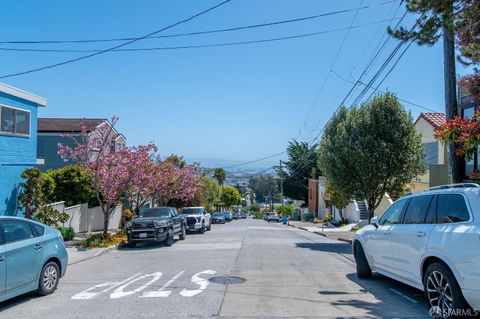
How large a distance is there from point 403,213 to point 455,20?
3.96m

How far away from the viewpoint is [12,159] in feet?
60.0

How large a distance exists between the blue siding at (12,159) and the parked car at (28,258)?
9.70 meters

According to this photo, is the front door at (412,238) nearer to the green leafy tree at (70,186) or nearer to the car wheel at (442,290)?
the car wheel at (442,290)

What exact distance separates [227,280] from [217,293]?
1498 mm

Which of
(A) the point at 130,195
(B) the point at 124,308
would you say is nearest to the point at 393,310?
(B) the point at 124,308

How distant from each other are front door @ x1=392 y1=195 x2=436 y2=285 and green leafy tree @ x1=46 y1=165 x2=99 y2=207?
19364mm

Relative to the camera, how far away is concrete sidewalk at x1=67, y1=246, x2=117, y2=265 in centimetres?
1466

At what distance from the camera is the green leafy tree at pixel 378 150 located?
20672 mm

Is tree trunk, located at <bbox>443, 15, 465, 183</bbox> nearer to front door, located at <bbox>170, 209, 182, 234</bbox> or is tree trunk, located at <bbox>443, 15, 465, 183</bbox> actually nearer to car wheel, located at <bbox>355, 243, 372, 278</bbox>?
car wheel, located at <bbox>355, 243, 372, 278</bbox>

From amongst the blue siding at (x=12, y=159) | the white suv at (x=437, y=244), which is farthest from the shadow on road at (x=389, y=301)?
the blue siding at (x=12, y=159)

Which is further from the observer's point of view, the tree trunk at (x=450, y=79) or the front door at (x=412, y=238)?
the tree trunk at (x=450, y=79)

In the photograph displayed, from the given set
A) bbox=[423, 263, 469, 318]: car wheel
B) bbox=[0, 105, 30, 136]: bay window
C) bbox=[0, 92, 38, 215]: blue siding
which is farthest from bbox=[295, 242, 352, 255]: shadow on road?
bbox=[0, 105, 30, 136]: bay window

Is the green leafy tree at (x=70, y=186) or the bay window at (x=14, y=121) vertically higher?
the bay window at (x=14, y=121)

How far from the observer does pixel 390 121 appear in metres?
20.9
